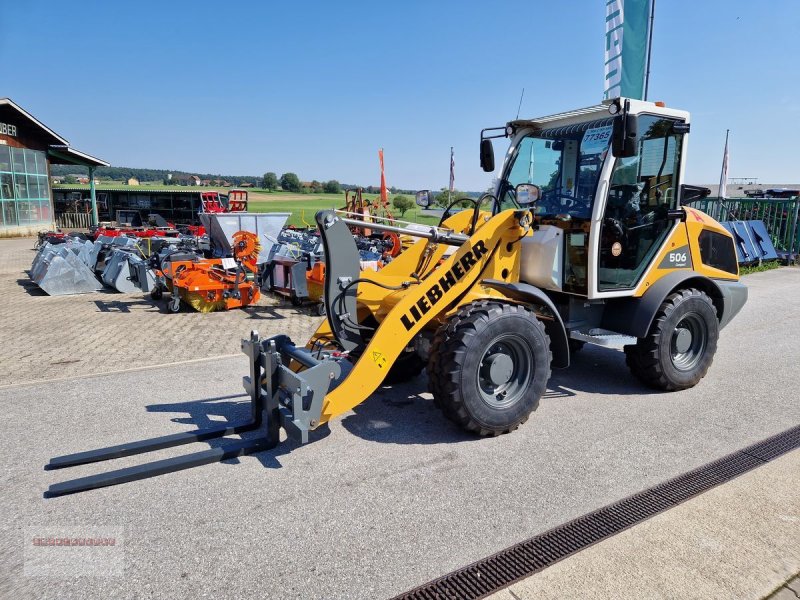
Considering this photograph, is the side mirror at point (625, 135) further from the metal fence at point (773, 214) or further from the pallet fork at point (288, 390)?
the metal fence at point (773, 214)

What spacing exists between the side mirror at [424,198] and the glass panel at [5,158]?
24702 millimetres

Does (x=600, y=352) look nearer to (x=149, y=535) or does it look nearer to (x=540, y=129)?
(x=540, y=129)

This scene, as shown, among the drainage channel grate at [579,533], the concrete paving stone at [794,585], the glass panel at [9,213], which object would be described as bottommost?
the concrete paving stone at [794,585]

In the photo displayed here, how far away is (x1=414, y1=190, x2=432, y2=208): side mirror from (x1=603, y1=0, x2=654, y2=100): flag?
6.55m

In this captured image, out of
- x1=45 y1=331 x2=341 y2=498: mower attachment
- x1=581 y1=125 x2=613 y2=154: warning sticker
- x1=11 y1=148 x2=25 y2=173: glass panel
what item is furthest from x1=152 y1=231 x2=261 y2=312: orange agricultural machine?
x1=11 y1=148 x2=25 y2=173: glass panel

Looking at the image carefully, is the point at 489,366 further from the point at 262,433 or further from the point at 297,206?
the point at 297,206

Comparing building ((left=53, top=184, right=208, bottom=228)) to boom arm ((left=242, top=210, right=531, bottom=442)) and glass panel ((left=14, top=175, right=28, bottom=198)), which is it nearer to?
glass panel ((left=14, top=175, right=28, bottom=198))

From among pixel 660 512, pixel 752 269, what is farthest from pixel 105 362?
pixel 752 269

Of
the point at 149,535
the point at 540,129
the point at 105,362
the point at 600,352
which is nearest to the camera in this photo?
the point at 149,535

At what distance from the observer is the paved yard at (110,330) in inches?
251

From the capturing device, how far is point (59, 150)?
25672 mm

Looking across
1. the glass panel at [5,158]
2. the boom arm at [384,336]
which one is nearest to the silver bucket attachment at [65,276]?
the boom arm at [384,336]

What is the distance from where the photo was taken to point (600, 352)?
22.9 feet

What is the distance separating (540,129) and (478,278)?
2110mm
